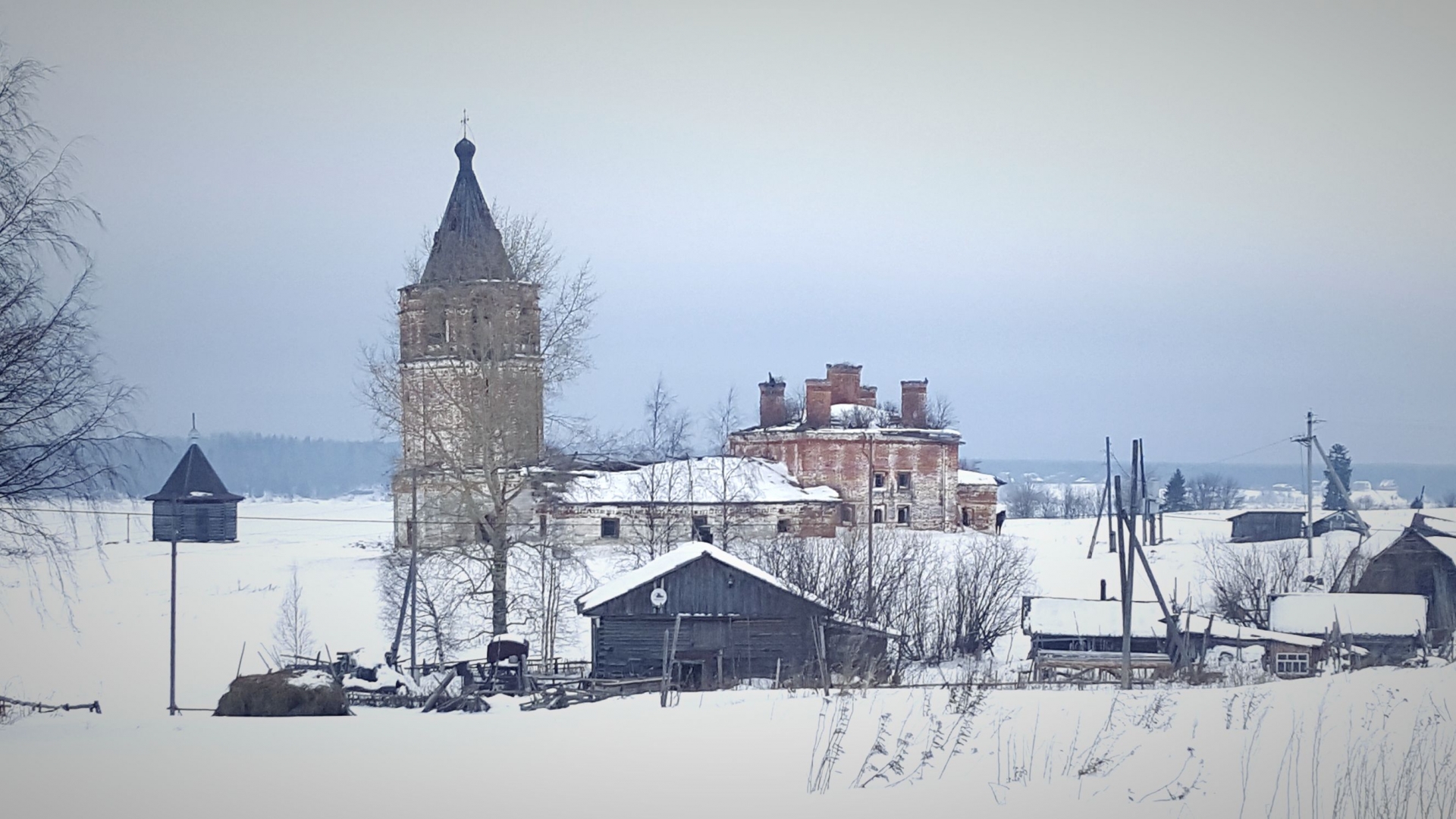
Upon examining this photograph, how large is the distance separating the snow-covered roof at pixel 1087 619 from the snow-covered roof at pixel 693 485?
425 inches

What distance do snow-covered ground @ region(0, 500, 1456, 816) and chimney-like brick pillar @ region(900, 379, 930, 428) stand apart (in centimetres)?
3147

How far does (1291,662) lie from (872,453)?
60.7 feet

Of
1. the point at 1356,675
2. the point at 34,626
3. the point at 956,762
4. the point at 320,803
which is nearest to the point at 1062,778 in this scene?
the point at 956,762

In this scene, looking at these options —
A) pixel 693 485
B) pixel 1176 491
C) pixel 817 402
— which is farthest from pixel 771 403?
pixel 1176 491

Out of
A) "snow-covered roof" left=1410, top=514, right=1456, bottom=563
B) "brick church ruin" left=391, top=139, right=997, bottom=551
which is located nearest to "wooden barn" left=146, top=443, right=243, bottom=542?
"brick church ruin" left=391, top=139, right=997, bottom=551

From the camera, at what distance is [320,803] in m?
7.55

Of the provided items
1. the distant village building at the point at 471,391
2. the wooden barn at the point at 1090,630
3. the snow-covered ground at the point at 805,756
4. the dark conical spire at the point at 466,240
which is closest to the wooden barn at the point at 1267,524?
the wooden barn at the point at 1090,630

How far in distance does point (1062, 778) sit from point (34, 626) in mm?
16866

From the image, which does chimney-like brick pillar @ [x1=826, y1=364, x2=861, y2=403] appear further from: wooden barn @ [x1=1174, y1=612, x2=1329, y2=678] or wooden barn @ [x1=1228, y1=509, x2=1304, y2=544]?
wooden barn @ [x1=1174, y1=612, x2=1329, y2=678]

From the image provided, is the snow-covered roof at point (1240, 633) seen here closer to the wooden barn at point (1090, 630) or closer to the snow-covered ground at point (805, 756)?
the wooden barn at point (1090, 630)

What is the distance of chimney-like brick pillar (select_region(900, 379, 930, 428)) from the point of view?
44.6 m

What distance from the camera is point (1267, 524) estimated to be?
4906 centimetres

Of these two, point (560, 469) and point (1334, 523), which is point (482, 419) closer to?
point (560, 469)

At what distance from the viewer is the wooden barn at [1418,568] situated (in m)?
28.1
